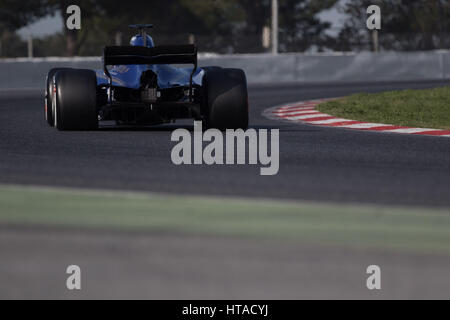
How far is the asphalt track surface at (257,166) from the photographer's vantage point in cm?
904

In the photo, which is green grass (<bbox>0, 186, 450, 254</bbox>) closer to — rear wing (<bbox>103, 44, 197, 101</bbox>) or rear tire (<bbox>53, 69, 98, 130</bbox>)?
rear tire (<bbox>53, 69, 98, 130</bbox>)

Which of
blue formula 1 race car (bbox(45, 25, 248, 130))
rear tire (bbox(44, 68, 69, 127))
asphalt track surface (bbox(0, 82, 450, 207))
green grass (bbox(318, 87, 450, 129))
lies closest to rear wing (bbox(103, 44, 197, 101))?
blue formula 1 race car (bbox(45, 25, 248, 130))

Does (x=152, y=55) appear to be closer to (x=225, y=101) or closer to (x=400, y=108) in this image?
(x=225, y=101)

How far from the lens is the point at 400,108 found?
20.3 metres

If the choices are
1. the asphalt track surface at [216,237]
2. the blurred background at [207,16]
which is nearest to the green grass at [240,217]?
the asphalt track surface at [216,237]

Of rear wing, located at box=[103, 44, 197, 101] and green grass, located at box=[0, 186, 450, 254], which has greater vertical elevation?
rear wing, located at box=[103, 44, 197, 101]

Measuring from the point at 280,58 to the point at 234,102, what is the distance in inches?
821

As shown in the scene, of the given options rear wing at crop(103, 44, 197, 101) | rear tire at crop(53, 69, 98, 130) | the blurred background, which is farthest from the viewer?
the blurred background

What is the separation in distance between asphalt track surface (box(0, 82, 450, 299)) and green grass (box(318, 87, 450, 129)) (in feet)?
6.62

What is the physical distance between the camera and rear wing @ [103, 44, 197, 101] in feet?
48.3

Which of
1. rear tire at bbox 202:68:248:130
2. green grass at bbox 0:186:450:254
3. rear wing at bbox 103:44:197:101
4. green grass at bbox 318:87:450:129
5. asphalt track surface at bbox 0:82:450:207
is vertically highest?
rear wing at bbox 103:44:197:101

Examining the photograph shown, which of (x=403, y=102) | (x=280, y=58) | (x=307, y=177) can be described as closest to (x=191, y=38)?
(x=280, y=58)

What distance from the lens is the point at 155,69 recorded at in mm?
14906
